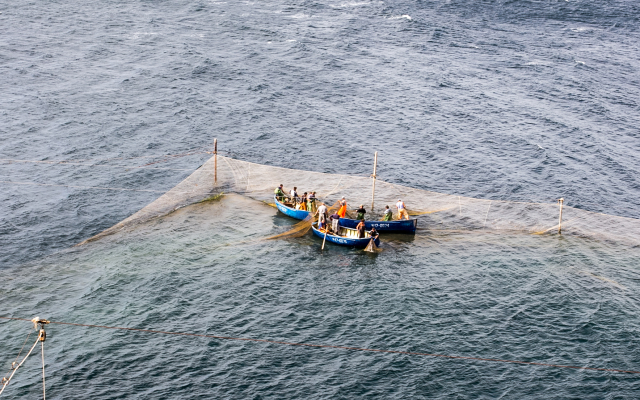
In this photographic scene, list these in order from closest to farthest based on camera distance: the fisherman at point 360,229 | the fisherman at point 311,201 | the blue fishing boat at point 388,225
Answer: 1. the fisherman at point 360,229
2. the blue fishing boat at point 388,225
3. the fisherman at point 311,201

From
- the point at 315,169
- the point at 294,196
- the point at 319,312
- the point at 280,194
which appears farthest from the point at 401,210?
the point at 315,169

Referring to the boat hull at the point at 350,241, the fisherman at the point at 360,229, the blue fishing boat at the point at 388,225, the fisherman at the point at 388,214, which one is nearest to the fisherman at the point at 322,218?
the boat hull at the point at 350,241

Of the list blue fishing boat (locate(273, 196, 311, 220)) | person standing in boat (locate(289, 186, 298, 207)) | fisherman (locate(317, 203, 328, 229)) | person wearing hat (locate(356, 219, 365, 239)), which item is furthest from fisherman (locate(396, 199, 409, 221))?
person standing in boat (locate(289, 186, 298, 207))

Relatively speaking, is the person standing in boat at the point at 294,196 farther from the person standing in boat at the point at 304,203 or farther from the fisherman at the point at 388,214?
the fisherman at the point at 388,214

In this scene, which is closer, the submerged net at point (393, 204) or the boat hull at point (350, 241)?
the boat hull at point (350, 241)

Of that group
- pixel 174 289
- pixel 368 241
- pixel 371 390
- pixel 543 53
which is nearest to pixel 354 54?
pixel 543 53

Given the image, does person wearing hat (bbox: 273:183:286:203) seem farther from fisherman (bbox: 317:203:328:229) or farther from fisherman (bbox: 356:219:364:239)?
fisherman (bbox: 356:219:364:239)
